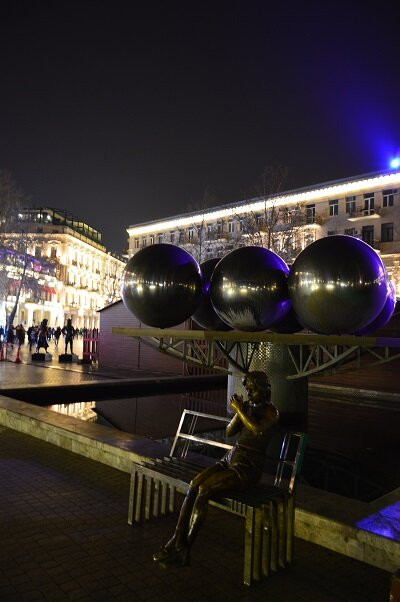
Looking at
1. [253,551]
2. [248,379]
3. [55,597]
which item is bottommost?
[55,597]

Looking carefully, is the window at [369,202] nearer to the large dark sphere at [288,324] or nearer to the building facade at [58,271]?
the building facade at [58,271]

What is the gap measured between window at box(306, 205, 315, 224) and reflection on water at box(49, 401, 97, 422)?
43379mm

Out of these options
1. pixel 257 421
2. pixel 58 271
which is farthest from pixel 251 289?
pixel 58 271

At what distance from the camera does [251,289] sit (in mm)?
6531

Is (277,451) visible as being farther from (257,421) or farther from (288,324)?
(257,421)

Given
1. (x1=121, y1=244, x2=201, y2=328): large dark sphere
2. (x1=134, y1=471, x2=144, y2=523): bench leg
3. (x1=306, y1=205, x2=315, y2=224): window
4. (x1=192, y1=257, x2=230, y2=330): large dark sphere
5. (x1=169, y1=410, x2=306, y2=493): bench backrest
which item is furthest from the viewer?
(x1=306, y1=205, x2=315, y2=224): window

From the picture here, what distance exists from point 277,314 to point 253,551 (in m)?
3.64

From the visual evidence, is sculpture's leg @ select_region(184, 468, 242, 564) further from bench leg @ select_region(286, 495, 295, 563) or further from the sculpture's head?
the sculpture's head

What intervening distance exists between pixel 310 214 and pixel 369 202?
259 inches

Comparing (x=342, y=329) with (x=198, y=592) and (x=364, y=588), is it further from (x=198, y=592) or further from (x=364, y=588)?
(x=198, y=592)

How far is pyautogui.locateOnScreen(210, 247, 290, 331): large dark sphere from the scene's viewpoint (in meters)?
6.56

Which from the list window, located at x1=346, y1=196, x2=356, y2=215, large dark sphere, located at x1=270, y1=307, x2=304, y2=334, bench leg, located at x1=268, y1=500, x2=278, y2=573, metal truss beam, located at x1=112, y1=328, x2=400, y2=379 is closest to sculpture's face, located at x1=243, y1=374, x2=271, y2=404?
bench leg, located at x1=268, y1=500, x2=278, y2=573

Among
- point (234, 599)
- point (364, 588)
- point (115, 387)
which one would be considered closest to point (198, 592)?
point (234, 599)

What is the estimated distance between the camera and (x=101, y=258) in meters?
105
